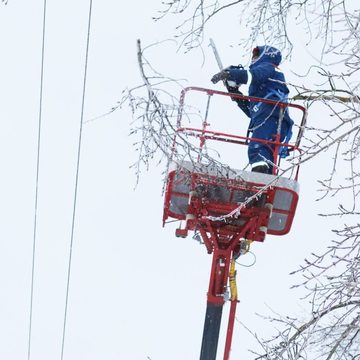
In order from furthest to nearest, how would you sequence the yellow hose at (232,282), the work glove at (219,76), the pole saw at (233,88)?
the yellow hose at (232,282) < the pole saw at (233,88) < the work glove at (219,76)

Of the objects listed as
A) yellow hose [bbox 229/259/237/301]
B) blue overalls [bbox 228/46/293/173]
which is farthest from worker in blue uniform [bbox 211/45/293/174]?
yellow hose [bbox 229/259/237/301]

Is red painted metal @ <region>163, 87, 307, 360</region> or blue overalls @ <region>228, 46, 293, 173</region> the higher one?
blue overalls @ <region>228, 46, 293, 173</region>

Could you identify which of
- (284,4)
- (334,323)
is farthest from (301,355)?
(284,4)

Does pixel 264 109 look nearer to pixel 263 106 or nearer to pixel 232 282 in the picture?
pixel 263 106

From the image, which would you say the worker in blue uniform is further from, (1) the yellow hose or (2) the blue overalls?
(1) the yellow hose

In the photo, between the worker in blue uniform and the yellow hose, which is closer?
the worker in blue uniform

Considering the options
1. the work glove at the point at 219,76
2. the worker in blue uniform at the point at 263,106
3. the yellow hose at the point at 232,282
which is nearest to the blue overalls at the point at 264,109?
the worker in blue uniform at the point at 263,106

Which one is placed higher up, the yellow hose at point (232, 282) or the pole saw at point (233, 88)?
the pole saw at point (233, 88)

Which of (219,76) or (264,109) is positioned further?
(264,109)

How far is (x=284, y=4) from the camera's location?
18.6 ft

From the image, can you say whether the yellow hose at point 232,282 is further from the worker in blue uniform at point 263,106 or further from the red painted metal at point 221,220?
the worker in blue uniform at point 263,106

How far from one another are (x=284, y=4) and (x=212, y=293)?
11.3 ft

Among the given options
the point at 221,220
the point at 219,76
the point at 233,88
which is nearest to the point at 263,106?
the point at 233,88

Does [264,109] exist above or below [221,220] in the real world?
above
